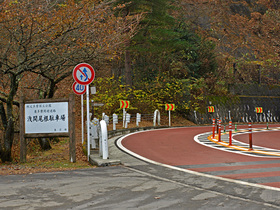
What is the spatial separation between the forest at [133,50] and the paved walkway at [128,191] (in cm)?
522

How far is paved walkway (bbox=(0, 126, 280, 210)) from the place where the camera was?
590 centimetres

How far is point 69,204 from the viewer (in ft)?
19.5

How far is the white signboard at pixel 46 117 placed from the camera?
11.5m

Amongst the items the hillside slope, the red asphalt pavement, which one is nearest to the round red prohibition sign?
the red asphalt pavement

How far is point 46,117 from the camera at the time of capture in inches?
456

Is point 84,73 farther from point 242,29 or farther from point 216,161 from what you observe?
point 242,29

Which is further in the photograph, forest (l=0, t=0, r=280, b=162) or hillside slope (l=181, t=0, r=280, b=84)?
hillside slope (l=181, t=0, r=280, b=84)

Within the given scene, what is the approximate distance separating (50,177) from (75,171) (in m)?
0.98

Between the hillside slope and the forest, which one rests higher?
the hillside slope

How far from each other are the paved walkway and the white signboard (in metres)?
2.72

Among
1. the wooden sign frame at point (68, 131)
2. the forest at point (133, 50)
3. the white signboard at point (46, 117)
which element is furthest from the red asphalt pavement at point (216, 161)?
the forest at point (133, 50)

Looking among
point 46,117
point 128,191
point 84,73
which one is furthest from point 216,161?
point 46,117

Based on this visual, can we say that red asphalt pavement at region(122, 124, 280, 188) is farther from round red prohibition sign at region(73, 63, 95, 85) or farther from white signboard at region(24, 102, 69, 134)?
round red prohibition sign at region(73, 63, 95, 85)

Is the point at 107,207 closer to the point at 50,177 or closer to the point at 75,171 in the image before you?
the point at 50,177
